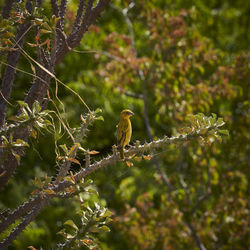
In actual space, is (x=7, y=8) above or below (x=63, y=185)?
above

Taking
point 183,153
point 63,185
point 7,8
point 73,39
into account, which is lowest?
point 183,153

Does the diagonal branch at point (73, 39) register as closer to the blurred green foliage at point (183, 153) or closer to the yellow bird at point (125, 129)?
the yellow bird at point (125, 129)

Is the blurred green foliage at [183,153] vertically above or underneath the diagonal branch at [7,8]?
underneath

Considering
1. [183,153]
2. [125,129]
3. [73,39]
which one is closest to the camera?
[73,39]

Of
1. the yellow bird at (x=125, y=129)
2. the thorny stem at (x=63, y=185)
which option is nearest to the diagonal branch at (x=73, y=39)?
the thorny stem at (x=63, y=185)

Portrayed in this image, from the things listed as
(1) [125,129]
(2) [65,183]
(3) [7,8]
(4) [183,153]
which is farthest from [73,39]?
(4) [183,153]

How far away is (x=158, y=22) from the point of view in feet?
15.5

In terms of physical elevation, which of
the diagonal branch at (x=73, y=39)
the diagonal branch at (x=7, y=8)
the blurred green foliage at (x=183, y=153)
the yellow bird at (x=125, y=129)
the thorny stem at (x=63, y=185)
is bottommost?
the blurred green foliage at (x=183, y=153)

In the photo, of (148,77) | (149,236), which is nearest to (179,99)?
(148,77)

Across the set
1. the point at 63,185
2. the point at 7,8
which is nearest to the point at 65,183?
the point at 63,185

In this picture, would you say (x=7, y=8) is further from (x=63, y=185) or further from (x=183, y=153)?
(x=183, y=153)

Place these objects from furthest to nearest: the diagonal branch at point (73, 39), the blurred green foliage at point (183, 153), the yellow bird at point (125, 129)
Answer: the blurred green foliage at point (183, 153) → the yellow bird at point (125, 129) → the diagonal branch at point (73, 39)

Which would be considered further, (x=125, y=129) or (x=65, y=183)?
(x=125, y=129)

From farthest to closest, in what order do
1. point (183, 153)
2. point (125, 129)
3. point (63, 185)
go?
point (183, 153) → point (125, 129) → point (63, 185)
